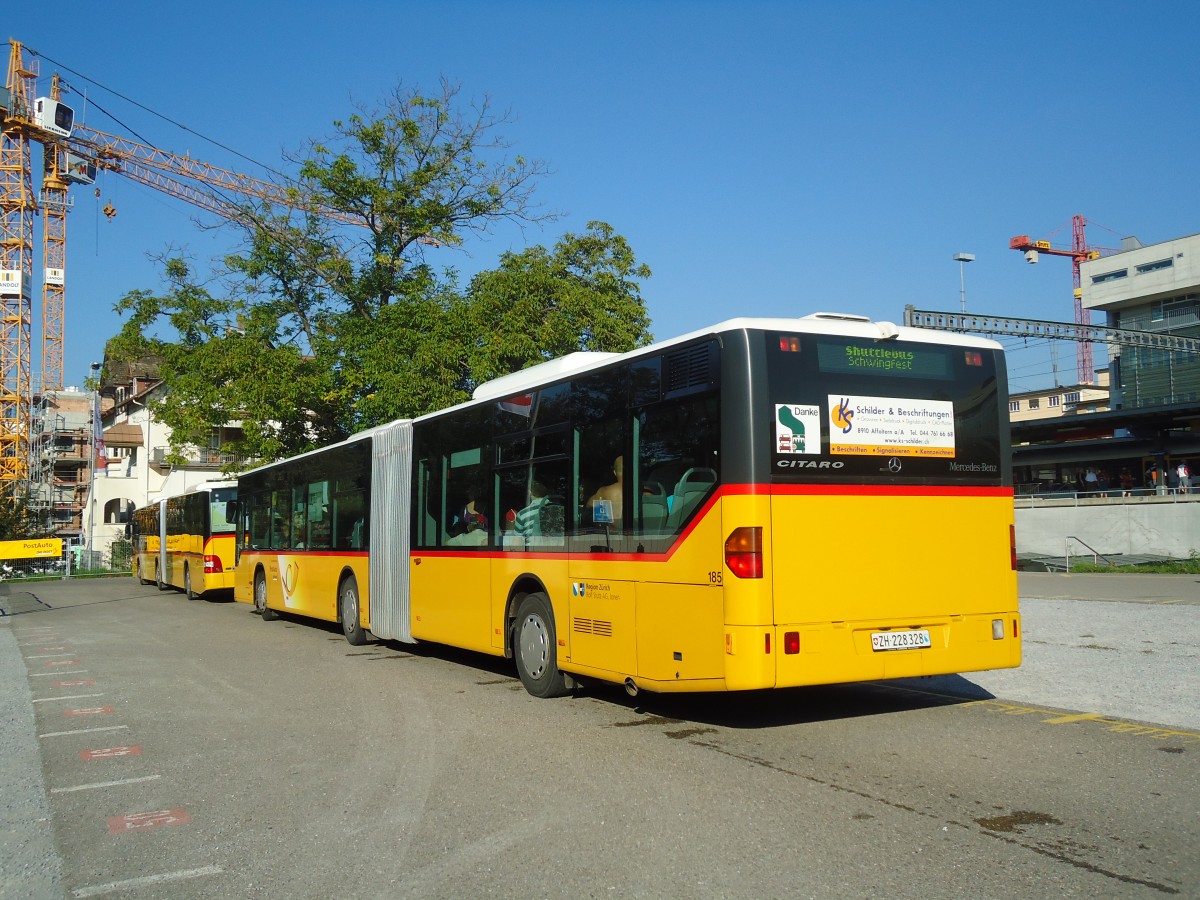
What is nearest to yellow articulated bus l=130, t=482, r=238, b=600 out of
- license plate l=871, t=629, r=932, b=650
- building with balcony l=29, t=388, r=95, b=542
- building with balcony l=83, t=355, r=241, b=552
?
license plate l=871, t=629, r=932, b=650

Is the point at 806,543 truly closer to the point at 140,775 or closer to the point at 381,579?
the point at 140,775

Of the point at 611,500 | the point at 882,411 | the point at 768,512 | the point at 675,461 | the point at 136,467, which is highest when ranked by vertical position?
the point at 136,467

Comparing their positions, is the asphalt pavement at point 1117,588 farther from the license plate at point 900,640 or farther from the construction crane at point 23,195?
the construction crane at point 23,195

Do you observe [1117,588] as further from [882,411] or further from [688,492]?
[688,492]

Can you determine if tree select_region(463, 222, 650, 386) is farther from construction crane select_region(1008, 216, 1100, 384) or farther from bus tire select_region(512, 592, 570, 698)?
construction crane select_region(1008, 216, 1100, 384)

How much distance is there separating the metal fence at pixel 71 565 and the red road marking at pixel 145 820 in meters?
47.8

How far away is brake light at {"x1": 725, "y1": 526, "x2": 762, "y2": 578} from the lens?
286 inches

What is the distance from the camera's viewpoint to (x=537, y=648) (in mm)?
9867

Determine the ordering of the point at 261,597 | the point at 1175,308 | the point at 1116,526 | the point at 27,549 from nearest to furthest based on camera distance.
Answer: the point at 261,597
the point at 1116,526
the point at 27,549
the point at 1175,308

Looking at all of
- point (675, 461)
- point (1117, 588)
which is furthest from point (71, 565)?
point (675, 461)

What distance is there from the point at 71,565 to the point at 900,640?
57431 millimetres

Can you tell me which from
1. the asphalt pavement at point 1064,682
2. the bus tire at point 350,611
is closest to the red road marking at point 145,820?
the asphalt pavement at point 1064,682

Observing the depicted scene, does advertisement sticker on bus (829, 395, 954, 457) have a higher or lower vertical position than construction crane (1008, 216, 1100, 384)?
lower

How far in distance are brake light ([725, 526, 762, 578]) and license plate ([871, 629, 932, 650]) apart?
1150 millimetres
